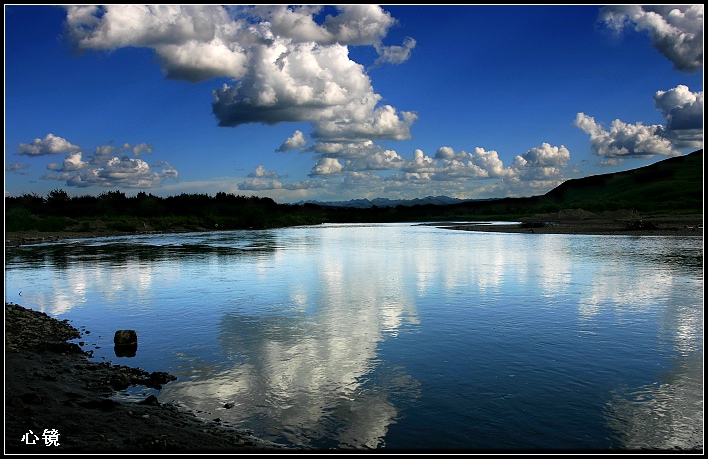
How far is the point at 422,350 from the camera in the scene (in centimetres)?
1803

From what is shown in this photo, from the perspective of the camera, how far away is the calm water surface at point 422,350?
11.7m

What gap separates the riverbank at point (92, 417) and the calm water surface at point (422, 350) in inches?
29.5

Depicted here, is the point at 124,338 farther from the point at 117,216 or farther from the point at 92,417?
the point at 117,216

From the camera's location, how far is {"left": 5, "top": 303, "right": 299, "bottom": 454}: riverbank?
10266mm

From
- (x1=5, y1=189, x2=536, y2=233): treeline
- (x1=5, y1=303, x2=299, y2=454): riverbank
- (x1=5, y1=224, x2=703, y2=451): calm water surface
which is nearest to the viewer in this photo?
(x1=5, y1=303, x2=299, y2=454): riverbank

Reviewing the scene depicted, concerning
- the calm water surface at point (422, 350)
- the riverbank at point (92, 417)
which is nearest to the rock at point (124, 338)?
the calm water surface at point (422, 350)

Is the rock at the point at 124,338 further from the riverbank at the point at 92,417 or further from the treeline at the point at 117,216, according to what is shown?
the treeline at the point at 117,216

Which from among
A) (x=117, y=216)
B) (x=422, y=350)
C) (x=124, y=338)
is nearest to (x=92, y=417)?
(x=124, y=338)

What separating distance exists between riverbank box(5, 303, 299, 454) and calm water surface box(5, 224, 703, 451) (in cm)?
75

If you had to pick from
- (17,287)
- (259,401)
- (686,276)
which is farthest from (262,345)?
(686,276)

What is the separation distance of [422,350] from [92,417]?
1030 cm

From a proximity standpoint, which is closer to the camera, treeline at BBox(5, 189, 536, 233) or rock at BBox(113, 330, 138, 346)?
rock at BBox(113, 330, 138, 346)

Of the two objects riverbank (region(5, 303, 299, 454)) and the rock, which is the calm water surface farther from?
riverbank (region(5, 303, 299, 454))

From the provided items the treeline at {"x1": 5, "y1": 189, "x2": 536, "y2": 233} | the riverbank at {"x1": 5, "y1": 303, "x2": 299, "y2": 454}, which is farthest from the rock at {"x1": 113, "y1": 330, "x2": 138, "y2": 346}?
the treeline at {"x1": 5, "y1": 189, "x2": 536, "y2": 233}
